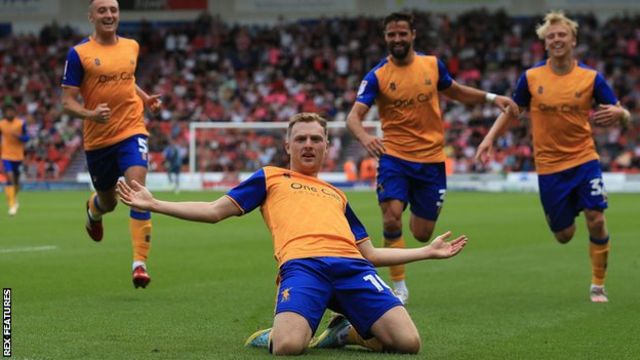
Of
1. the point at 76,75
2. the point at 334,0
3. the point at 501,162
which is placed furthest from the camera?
the point at 334,0

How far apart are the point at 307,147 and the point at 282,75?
42694mm

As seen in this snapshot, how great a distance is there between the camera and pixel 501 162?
43.6 metres

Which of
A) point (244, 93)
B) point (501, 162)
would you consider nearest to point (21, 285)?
point (501, 162)

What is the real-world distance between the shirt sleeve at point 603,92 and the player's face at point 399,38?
1.86 metres

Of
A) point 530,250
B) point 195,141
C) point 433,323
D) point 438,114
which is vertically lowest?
point 195,141

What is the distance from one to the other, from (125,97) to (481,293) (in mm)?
4137

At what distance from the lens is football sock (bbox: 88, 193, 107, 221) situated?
12.2 meters

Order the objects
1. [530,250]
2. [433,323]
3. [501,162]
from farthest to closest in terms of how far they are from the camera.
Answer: [501,162] < [530,250] < [433,323]

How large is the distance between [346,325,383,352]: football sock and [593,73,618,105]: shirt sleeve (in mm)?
4559

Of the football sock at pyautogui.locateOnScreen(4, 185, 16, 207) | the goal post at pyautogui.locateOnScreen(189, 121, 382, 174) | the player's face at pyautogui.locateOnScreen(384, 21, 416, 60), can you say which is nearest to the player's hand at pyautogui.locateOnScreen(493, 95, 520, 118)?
the player's face at pyautogui.locateOnScreen(384, 21, 416, 60)

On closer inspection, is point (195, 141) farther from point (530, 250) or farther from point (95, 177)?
point (95, 177)

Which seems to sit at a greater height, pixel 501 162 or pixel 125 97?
pixel 125 97

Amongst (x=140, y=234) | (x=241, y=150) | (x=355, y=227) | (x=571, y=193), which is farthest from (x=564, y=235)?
(x=241, y=150)

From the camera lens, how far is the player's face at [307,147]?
7480 millimetres
